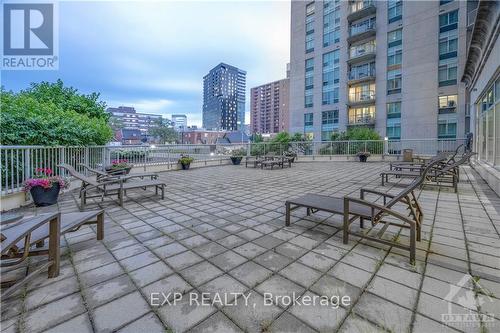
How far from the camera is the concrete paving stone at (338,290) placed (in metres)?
1.79

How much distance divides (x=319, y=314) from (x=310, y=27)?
3847cm

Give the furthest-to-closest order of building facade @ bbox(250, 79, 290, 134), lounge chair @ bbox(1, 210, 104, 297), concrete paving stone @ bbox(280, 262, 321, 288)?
building facade @ bbox(250, 79, 290, 134) < concrete paving stone @ bbox(280, 262, 321, 288) < lounge chair @ bbox(1, 210, 104, 297)

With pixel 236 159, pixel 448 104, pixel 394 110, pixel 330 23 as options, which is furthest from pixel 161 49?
pixel 448 104

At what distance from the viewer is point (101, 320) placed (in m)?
1.59

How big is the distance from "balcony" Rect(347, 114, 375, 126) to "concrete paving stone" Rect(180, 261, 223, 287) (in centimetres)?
2876

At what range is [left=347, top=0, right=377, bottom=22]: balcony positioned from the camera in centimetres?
2575

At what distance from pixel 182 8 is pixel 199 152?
40.0 feet

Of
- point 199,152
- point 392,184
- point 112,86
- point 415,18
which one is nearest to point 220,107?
point 112,86

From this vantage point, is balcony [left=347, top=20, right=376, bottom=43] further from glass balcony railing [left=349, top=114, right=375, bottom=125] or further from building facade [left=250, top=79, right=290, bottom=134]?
building facade [left=250, top=79, right=290, bottom=134]

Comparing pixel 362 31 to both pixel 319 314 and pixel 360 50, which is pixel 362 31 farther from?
pixel 319 314

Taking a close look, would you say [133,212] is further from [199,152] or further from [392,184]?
[199,152]

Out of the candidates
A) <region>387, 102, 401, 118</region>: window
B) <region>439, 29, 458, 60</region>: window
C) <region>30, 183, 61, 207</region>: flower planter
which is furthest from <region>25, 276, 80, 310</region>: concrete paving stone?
<region>439, 29, 458, 60</region>: window

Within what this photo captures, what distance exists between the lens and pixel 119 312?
5.51 ft

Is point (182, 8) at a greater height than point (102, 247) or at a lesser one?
greater
